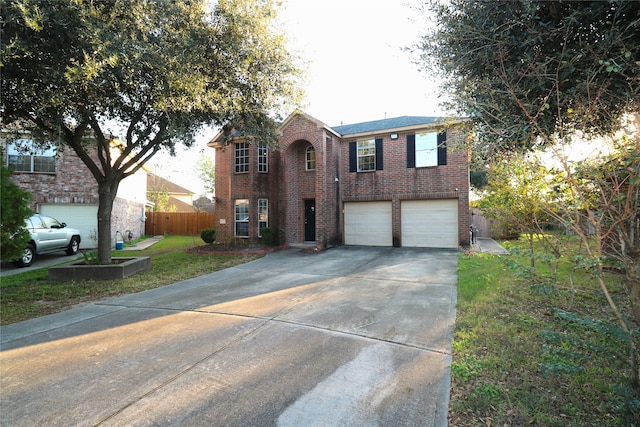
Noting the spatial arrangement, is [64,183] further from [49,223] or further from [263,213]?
[263,213]

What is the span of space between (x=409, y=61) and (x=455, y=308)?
397 cm

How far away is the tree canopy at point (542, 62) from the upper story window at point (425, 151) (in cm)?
902

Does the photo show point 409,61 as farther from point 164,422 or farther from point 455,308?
point 164,422

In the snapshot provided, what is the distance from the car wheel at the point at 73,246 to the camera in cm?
1275

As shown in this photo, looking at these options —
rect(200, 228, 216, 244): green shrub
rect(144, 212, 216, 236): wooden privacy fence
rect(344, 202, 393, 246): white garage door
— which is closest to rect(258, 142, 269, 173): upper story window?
rect(200, 228, 216, 244): green shrub

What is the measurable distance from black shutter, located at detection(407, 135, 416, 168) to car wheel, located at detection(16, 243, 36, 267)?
549 inches

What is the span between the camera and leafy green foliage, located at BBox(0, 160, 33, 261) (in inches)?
236

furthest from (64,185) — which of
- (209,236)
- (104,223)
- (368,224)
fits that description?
(368,224)

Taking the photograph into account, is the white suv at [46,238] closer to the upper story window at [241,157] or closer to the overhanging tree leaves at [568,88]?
the upper story window at [241,157]

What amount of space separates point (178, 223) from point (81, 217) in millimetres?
8516

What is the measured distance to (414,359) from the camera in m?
3.41

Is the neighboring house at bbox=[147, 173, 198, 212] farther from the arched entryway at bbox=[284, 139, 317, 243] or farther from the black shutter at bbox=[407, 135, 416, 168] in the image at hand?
the black shutter at bbox=[407, 135, 416, 168]

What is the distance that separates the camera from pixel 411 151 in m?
13.0

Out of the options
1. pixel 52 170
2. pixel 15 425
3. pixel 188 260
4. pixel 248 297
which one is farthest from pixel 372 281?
pixel 52 170
